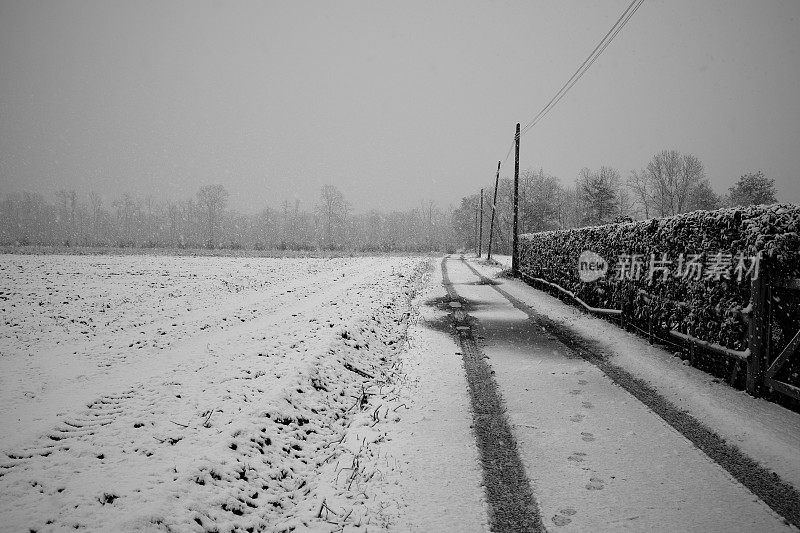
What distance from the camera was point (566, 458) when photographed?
3779 mm

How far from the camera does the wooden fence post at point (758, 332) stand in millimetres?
5004

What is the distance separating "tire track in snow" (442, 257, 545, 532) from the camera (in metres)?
2.93

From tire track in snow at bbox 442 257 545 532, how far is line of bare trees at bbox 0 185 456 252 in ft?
246

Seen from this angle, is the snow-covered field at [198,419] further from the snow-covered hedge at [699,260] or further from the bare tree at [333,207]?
the bare tree at [333,207]

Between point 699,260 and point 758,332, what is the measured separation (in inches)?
66.8

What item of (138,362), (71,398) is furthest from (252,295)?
(71,398)

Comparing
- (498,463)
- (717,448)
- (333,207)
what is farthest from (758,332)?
(333,207)

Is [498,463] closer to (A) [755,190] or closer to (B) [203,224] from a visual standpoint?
(A) [755,190]

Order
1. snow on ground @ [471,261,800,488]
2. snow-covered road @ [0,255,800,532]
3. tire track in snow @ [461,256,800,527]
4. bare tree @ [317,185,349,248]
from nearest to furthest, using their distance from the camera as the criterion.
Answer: snow-covered road @ [0,255,800,532] → tire track in snow @ [461,256,800,527] → snow on ground @ [471,261,800,488] → bare tree @ [317,185,349,248]

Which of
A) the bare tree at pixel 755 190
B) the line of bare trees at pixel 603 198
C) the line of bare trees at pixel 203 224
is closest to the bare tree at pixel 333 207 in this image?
the line of bare trees at pixel 203 224

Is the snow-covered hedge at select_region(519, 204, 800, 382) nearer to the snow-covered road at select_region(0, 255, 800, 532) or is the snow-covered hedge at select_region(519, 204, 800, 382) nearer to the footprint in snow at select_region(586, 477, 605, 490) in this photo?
the snow-covered road at select_region(0, 255, 800, 532)

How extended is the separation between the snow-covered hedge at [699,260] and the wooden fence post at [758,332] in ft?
0.44

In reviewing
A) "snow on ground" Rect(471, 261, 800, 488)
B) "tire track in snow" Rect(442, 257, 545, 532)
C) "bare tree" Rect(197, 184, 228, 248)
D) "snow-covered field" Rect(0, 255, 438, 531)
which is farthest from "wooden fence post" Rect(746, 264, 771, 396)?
"bare tree" Rect(197, 184, 228, 248)

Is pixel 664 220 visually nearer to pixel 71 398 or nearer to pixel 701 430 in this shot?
pixel 701 430
